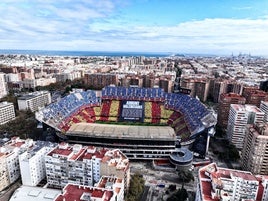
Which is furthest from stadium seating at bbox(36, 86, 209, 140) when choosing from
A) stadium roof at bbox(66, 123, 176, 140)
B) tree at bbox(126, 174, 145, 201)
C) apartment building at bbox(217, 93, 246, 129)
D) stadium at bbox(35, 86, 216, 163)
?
tree at bbox(126, 174, 145, 201)

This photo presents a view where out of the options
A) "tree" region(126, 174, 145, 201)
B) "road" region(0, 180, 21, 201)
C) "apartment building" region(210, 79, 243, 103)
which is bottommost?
"road" region(0, 180, 21, 201)

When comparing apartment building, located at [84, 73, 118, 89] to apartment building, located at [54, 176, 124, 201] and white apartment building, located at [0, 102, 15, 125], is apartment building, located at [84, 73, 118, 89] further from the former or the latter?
apartment building, located at [54, 176, 124, 201]

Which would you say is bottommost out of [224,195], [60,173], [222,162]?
[222,162]

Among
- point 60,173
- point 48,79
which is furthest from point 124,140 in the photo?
point 48,79

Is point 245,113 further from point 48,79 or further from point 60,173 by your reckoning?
point 48,79

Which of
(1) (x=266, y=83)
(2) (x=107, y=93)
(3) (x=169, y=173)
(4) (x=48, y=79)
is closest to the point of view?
(3) (x=169, y=173)
